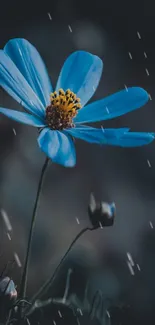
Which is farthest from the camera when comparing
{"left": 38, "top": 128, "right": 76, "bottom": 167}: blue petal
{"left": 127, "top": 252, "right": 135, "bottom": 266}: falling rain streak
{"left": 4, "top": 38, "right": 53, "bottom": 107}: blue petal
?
{"left": 127, "top": 252, "right": 135, "bottom": 266}: falling rain streak

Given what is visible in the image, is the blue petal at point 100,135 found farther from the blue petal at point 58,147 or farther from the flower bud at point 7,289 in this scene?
the flower bud at point 7,289

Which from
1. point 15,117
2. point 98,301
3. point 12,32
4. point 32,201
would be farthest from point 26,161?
point 15,117

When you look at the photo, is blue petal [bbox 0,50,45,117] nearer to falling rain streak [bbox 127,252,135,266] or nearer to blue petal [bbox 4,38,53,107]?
blue petal [bbox 4,38,53,107]

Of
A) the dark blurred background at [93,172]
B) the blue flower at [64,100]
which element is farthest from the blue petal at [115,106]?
the dark blurred background at [93,172]

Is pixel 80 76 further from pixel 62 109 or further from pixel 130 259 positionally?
pixel 130 259

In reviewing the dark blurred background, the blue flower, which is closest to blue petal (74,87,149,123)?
the blue flower

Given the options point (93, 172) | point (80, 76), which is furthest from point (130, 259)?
point (80, 76)

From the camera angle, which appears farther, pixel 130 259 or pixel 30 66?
pixel 130 259

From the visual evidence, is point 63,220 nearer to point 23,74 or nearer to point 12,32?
point 12,32
